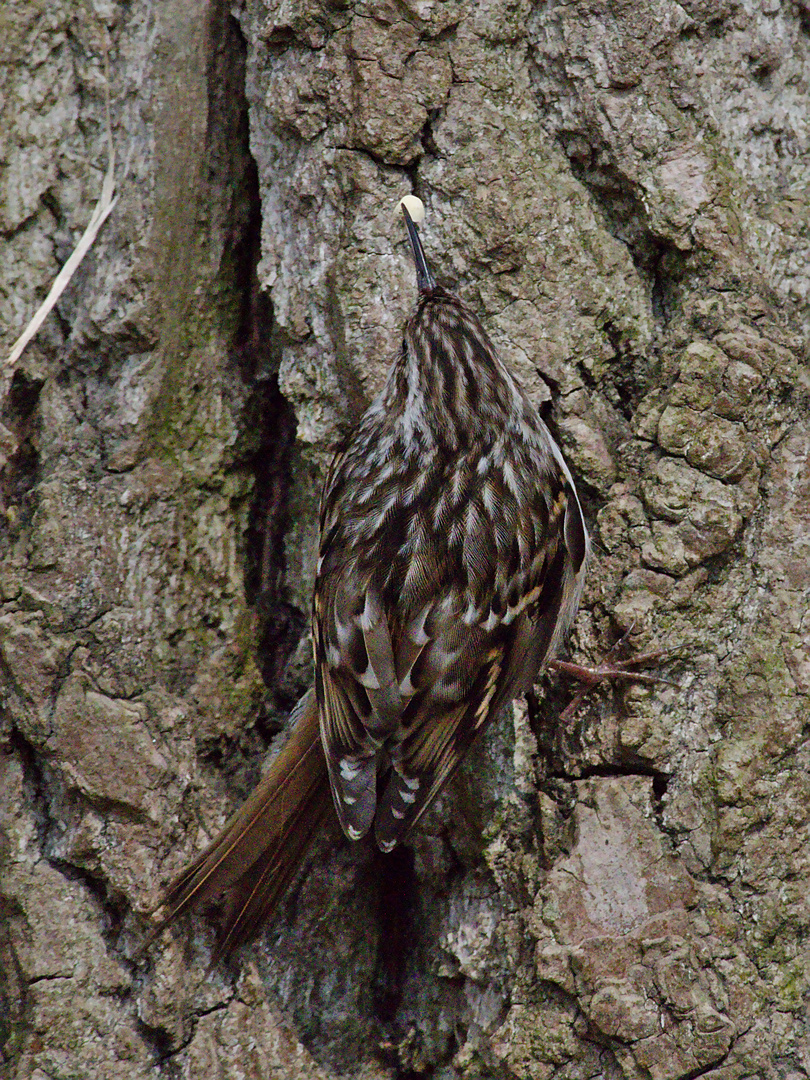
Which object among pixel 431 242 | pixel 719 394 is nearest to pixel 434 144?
pixel 431 242

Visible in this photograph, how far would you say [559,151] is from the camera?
7.22ft

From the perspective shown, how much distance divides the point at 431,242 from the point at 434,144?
20cm

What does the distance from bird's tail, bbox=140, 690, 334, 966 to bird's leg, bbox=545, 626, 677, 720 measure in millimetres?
579

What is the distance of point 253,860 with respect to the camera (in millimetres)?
2068

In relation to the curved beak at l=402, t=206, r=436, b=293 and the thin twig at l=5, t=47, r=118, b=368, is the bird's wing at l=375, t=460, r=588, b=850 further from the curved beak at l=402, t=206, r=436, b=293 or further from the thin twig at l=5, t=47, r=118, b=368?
the thin twig at l=5, t=47, r=118, b=368

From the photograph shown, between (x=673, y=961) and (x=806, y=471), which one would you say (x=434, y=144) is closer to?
(x=806, y=471)

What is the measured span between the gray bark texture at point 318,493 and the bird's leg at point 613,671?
0.03 metres

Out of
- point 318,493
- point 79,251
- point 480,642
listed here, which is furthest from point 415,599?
point 79,251

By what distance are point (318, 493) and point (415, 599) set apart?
0.35 m

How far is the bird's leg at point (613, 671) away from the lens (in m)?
2.02

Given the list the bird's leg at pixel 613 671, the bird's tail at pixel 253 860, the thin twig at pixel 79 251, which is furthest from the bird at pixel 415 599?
the thin twig at pixel 79 251

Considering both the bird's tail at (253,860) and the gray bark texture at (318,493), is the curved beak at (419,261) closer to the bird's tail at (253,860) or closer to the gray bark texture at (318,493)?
the gray bark texture at (318,493)

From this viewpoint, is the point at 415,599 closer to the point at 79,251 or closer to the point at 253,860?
the point at 253,860

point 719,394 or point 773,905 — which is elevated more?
point 719,394
